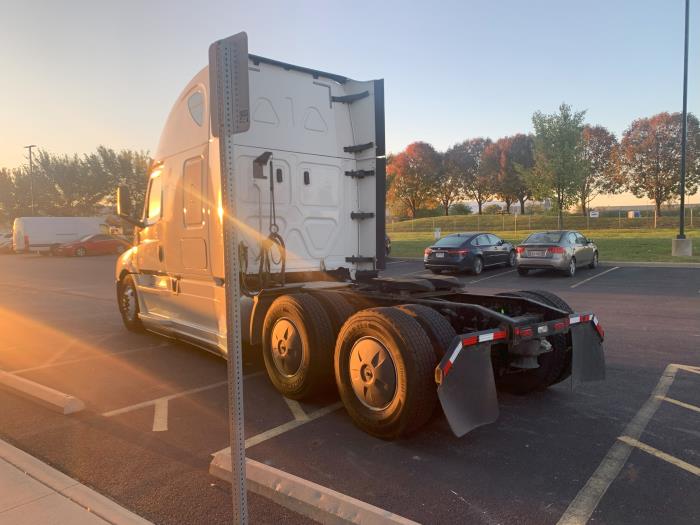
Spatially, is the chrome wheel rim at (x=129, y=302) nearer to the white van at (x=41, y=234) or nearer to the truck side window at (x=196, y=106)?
the truck side window at (x=196, y=106)

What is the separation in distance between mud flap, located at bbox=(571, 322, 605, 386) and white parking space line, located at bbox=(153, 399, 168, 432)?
11.5 feet

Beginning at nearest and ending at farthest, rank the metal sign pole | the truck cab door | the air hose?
the metal sign pole
the air hose
the truck cab door

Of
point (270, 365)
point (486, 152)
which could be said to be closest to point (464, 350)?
point (270, 365)

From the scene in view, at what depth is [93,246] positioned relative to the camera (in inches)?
1261

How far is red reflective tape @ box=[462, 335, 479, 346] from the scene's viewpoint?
374 cm

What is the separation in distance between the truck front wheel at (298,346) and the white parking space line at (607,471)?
7.49ft

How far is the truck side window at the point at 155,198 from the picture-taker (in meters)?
6.78

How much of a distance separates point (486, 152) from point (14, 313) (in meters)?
66.7

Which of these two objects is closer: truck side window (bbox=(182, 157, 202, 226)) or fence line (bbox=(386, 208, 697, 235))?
truck side window (bbox=(182, 157, 202, 226))

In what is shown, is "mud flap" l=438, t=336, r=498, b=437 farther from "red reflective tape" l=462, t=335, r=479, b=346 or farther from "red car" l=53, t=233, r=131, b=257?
"red car" l=53, t=233, r=131, b=257

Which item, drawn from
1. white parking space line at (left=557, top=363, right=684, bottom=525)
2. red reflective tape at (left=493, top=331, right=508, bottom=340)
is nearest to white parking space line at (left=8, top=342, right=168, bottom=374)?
red reflective tape at (left=493, top=331, right=508, bottom=340)

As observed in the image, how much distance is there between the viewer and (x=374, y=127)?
6.23 metres

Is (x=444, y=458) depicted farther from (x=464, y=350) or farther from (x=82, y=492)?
(x=82, y=492)

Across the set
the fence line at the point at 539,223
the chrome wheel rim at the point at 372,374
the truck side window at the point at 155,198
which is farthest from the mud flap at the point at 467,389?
the fence line at the point at 539,223
